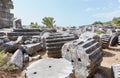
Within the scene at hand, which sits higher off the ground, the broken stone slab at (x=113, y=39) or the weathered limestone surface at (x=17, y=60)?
the broken stone slab at (x=113, y=39)

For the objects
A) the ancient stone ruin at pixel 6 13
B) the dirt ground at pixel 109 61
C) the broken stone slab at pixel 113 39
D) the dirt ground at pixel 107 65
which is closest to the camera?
the dirt ground at pixel 107 65

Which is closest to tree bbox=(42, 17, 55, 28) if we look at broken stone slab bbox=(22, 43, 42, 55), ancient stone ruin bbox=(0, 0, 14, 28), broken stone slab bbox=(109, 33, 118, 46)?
ancient stone ruin bbox=(0, 0, 14, 28)

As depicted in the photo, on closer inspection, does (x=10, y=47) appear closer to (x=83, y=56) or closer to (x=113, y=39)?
(x=83, y=56)

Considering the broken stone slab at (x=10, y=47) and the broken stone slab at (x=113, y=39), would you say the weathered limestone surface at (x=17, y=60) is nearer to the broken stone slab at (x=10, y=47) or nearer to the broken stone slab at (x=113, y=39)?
the broken stone slab at (x=10, y=47)

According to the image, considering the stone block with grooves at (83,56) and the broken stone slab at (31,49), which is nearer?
the stone block with grooves at (83,56)

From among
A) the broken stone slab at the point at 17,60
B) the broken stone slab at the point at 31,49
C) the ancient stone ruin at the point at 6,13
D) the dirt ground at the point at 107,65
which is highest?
the ancient stone ruin at the point at 6,13

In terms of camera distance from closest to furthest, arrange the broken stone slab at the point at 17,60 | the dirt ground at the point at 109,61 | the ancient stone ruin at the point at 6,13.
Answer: the broken stone slab at the point at 17,60 < the dirt ground at the point at 109,61 < the ancient stone ruin at the point at 6,13

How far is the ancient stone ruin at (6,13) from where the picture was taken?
20.1 m

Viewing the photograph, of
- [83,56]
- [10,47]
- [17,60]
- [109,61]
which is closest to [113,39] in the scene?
[109,61]

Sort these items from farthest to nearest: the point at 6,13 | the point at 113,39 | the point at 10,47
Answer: the point at 6,13 → the point at 113,39 → the point at 10,47

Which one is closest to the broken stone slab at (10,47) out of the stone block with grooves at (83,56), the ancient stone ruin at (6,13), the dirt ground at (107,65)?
the dirt ground at (107,65)

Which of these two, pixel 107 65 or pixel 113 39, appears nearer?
pixel 107 65

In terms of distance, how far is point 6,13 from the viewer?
21078 mm

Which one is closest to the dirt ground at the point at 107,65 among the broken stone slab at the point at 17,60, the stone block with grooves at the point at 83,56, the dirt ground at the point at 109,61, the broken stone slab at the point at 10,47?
the dirt ground at the point at 109,61
